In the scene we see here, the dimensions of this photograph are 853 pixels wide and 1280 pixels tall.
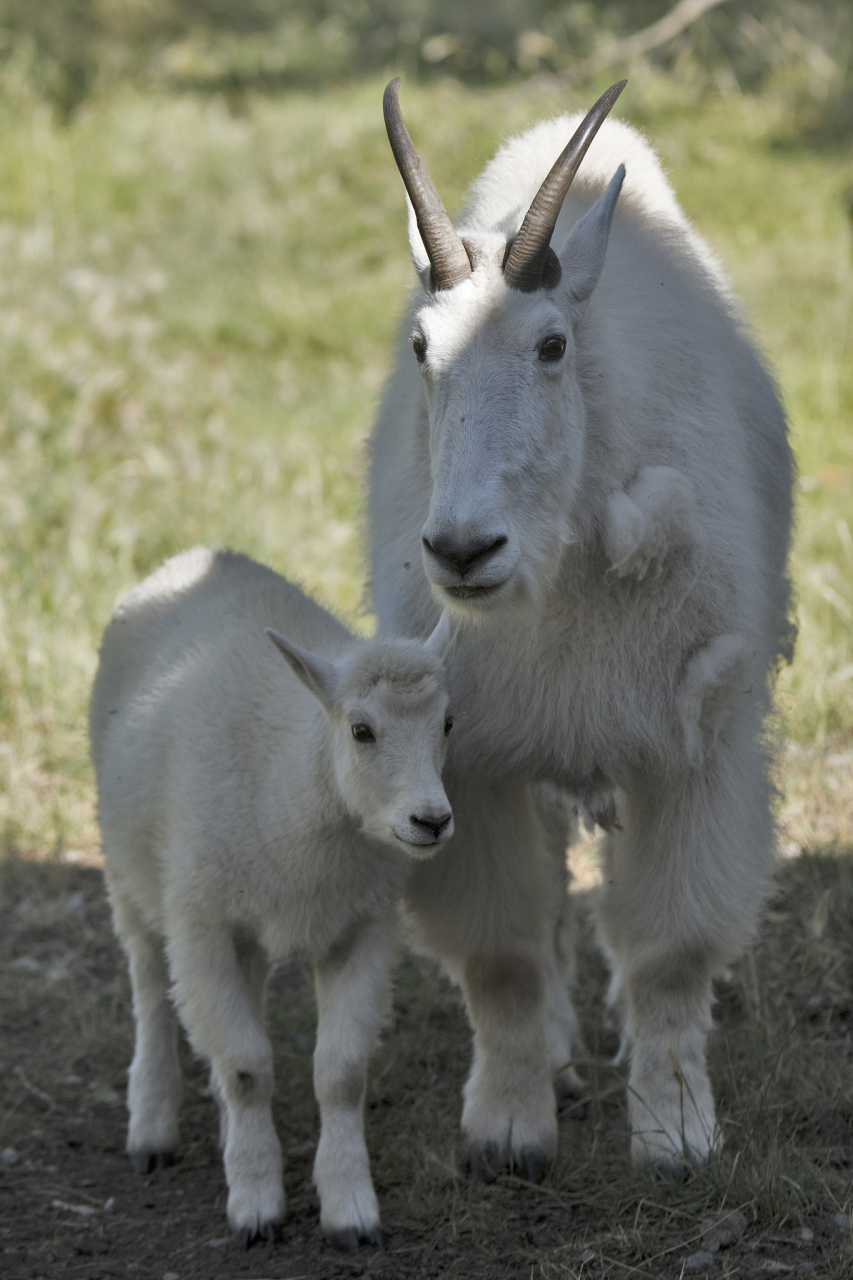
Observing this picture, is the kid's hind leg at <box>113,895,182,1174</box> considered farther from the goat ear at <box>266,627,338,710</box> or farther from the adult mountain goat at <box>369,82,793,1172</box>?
the goat ear at <box>266,627,338,710</box>

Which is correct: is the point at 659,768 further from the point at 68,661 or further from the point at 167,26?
the point at 167,26

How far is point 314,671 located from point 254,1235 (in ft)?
4.01

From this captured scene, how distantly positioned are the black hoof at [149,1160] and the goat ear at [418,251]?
218 cm

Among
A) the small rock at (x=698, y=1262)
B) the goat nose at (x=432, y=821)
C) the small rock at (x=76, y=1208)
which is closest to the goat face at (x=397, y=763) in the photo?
the goat nose at (x=432, y=821)

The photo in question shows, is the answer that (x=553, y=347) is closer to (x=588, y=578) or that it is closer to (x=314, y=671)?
(x=588, y=578)

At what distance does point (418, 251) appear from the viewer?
10.4 ft

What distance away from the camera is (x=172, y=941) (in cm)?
332

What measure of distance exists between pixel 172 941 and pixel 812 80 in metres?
10.8

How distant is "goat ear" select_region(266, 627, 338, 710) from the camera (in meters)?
3.11


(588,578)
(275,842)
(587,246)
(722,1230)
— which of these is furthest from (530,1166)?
(587,246)

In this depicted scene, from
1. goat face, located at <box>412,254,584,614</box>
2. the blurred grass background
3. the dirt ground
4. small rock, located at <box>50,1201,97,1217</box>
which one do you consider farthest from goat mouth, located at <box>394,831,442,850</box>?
the blurred grass background

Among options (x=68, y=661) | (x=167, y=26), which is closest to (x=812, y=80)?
(x=167, y=26)

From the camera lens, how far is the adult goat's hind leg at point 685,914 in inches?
135

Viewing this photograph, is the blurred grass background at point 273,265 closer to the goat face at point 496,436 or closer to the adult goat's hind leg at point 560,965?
the adult goat's hind leg at point 560,965
